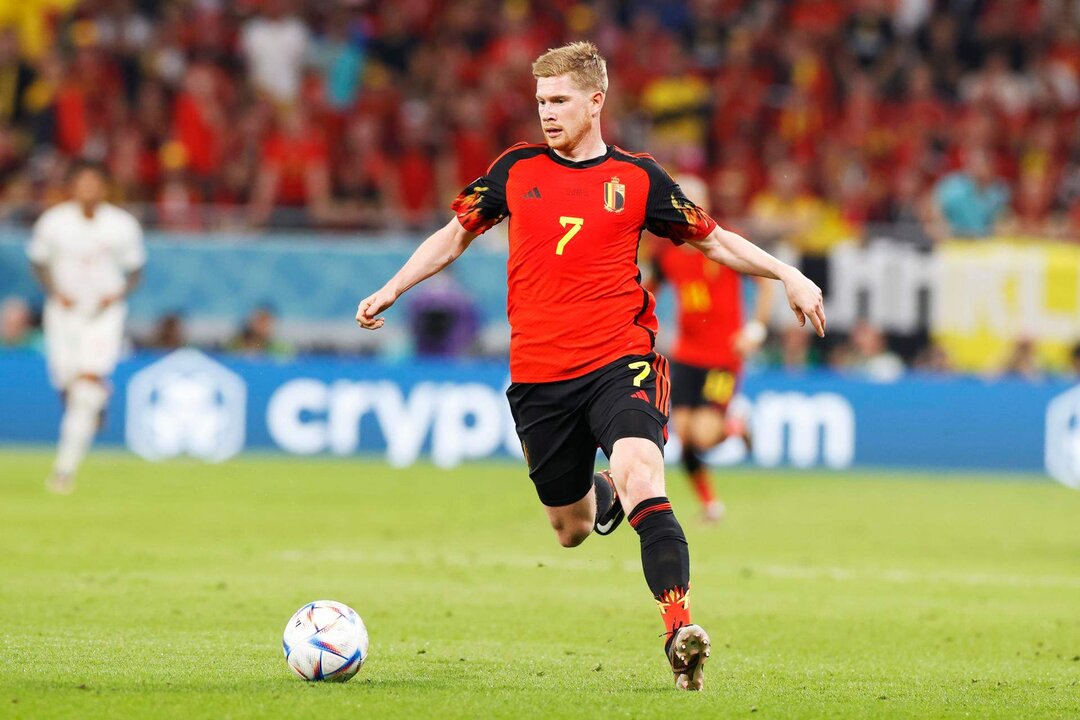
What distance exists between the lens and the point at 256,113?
20.0m

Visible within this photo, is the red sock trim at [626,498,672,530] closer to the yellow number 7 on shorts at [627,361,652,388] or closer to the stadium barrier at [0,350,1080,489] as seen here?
the yellow number 7 on shorts at [627,361,652,388]

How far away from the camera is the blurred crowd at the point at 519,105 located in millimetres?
19297

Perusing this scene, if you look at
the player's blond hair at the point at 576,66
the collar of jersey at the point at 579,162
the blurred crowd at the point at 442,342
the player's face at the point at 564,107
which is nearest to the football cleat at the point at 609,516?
the collar of jersey at the point at 579,162

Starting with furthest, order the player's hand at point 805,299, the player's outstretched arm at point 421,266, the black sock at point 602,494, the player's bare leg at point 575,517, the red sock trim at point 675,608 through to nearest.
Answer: the black sock at point 602,494 → the player's bare leg at point 575,517 → the player's outstretched arm at point 421,266 → the player's hand at point 805,299 → the red sock trim at point 675,608

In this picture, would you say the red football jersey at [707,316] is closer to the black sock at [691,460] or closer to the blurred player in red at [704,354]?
the blurred player in red at [704,354]

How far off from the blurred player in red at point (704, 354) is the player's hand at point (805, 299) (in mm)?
6387

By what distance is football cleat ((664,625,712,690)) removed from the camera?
20.1 ft

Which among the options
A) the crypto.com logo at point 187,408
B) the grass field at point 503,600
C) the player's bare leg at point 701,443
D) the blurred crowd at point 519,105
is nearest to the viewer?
the grass field at point 503,600

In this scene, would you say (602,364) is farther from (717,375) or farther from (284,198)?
(284,198)


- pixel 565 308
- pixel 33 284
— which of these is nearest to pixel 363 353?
pixel 33 284

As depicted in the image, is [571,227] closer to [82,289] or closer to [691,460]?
[691,460]

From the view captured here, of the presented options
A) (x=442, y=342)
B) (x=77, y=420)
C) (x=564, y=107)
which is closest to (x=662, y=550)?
(x=564, y=107)

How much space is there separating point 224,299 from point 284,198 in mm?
1634

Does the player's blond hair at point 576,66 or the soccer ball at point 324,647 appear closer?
the soccer ball at point 324,647
